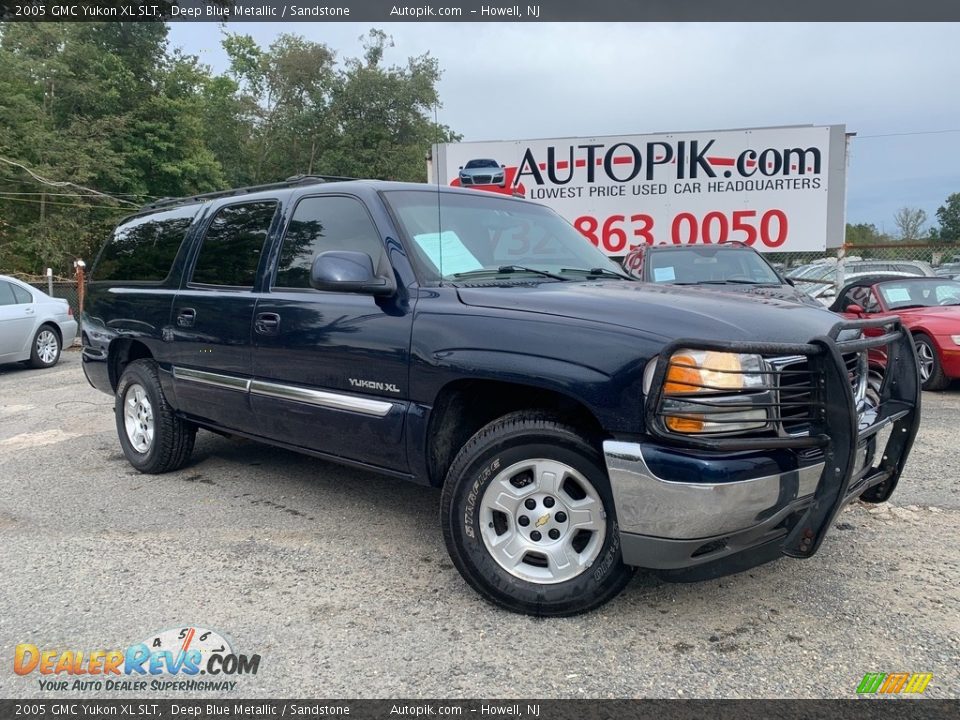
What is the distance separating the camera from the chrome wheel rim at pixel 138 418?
16.0 feet

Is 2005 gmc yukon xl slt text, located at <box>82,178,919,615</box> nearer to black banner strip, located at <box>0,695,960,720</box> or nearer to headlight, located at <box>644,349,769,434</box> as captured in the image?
headlight, located at <box>644,349,769,434</box>

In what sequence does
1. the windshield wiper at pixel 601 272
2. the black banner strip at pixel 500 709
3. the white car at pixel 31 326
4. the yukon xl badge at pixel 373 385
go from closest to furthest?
the black banner strip at pixel 500 709 → the yukon xl badge at pixel 373 385 → the windshield wiper at pixel 601 272 → the white car at pixel 31 326

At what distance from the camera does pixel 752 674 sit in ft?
8.09

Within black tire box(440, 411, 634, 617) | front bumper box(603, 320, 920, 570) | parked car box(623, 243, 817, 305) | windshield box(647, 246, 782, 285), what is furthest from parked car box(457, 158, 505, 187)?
front bumper box(603, 320, 920, 570)

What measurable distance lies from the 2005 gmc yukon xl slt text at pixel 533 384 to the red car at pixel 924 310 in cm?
529

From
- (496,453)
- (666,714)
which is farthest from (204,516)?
(666,714)

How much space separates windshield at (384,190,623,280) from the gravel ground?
1.45 metres

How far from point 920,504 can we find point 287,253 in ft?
12.7

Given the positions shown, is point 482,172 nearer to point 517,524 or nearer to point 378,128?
point 517,524

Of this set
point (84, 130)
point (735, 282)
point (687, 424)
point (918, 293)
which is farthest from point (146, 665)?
point (84, 130)

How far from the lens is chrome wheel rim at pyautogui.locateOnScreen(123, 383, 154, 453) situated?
16.0ft

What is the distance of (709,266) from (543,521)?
5.88 m

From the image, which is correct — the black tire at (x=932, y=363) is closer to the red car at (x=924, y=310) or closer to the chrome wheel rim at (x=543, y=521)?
the red car at (x=924, y=310)

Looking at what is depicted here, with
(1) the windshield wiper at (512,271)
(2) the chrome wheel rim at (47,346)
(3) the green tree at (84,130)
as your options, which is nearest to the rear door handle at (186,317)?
(1) the windshield wiper at (512,271)
